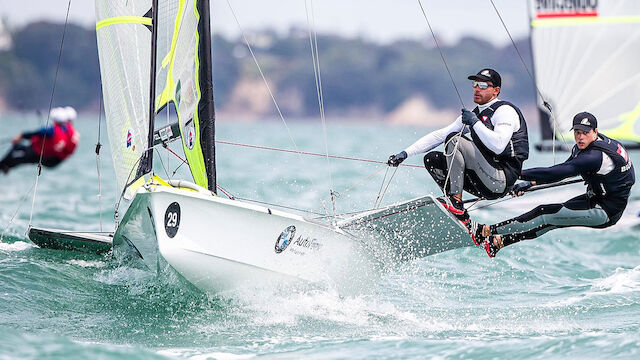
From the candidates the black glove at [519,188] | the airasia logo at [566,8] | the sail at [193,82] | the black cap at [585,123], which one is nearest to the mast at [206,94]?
the sail at [193,82]

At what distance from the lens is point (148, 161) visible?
17.0 feet

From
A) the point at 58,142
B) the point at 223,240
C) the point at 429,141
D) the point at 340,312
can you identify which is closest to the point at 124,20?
the point at 223,240

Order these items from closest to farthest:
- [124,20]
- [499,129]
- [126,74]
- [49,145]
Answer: [499,129], [124,20], [126,74], [49,145]

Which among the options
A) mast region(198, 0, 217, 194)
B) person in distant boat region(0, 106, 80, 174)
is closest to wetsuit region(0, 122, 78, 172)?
person in distant boat region(0, 106, 80, 174)

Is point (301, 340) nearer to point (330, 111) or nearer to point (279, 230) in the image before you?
point (279, 230)

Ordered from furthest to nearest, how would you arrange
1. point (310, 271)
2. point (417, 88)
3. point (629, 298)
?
point (417, 88), point (629, 298), point (310, 271)

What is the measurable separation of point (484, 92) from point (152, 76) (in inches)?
73.4

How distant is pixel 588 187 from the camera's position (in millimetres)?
5273

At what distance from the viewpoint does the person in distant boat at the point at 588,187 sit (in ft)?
16.4

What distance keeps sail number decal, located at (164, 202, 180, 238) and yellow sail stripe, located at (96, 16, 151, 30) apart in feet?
4.74

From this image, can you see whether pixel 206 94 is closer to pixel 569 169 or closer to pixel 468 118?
pixel 468 118

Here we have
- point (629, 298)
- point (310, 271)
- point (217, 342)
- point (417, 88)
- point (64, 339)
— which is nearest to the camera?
point (64, 339)

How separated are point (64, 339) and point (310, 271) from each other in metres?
1.46

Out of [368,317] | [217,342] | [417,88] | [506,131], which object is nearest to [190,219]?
[217,342]
